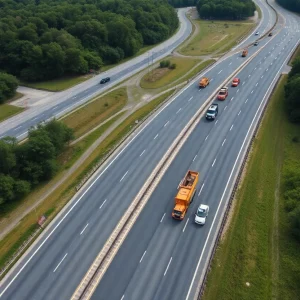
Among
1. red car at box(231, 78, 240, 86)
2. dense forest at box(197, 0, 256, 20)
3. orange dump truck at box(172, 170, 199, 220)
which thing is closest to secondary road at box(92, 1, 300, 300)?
orange dump truck at box(172, 170, 199, 220)

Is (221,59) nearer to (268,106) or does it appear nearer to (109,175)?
(268,106)

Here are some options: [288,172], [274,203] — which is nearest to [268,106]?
[288,172]

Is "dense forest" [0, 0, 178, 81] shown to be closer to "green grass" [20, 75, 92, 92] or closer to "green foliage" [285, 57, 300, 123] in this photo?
"green grass" [20, 75, 92, 92]

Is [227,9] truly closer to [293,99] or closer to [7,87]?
[293,99]

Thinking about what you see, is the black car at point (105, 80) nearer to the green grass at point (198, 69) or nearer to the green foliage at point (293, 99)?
the green grass at point (198, 69)

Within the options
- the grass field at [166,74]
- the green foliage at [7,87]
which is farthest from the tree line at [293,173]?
the green foliage at [7,87]

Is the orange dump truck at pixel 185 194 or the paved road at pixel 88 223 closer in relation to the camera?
the paved road at pixel 88 223
